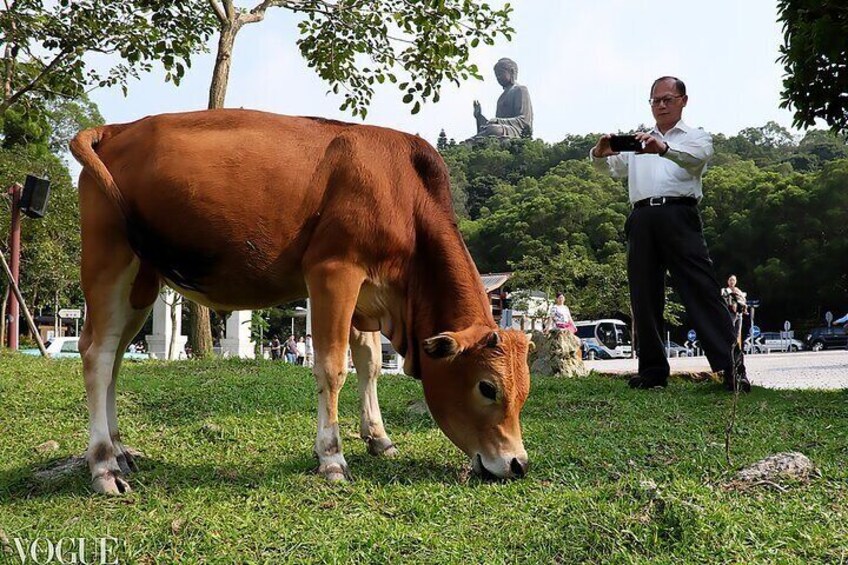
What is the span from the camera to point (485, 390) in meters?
3.58

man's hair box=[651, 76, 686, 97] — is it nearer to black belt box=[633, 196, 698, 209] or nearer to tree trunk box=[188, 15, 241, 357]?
black belt box=[633, 196, 698, 209]

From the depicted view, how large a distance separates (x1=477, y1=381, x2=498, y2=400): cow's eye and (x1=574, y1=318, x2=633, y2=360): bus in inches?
1492

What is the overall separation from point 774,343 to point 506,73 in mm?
70312

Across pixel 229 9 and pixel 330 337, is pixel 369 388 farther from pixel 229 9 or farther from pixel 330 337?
pixel 229 9

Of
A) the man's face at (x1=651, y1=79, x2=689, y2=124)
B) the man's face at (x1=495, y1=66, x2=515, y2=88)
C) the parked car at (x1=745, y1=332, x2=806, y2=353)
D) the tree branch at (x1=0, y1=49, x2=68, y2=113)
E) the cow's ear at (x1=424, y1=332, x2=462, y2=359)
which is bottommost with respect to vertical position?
the parked car at (x1=745, y1=332, x2=806, y2=353)

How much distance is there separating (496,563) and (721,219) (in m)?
47.0

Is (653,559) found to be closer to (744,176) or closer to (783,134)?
(744,176)

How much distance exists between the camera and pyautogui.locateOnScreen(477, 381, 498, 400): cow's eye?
3562 mm

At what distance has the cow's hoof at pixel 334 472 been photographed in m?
3.59

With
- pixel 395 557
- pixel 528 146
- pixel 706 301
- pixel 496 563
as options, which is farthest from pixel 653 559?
pixel 528 146

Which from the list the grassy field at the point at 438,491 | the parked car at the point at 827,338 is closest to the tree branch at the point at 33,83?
the grassy field at the point at 438,491

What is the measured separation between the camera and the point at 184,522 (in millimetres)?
2953

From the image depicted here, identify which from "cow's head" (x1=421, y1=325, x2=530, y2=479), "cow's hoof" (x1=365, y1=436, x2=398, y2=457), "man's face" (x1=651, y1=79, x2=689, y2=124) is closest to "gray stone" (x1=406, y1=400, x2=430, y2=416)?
"cow's hoof" (x1=365, y1=436, x2=398, y2=457)

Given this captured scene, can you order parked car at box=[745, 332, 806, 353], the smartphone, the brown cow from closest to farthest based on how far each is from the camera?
the brown cow → the smartphone → parked car at box=[745, 332, 806, 353]
